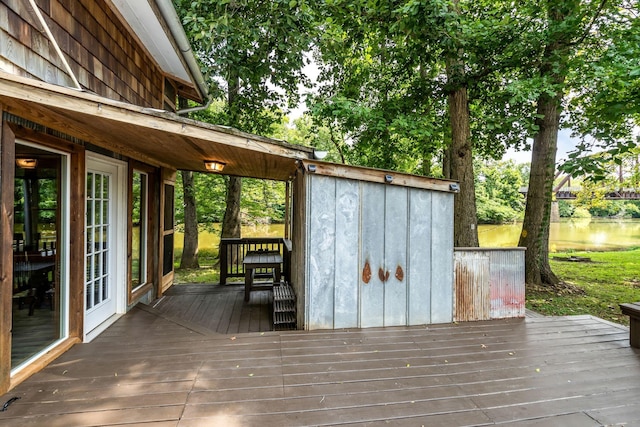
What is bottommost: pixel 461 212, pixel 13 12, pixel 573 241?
pixel 573 241

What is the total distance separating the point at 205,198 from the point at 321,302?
329 inches

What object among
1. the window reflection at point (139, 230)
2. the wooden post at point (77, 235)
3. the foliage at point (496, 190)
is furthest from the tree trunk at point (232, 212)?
the foliage at point (496, 190)

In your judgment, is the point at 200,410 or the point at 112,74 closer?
the point at 200,410

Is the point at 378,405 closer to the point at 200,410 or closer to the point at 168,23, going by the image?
the point at 200,410

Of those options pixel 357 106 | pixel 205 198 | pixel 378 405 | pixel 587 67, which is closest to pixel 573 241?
pixel 587 67

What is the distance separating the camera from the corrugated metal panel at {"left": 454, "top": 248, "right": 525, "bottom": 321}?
3623 millimetres

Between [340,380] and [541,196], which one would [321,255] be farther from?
[541,196]

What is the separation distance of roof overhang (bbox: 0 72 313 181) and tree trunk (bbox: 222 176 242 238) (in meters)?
5.10

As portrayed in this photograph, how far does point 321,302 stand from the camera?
3.32m

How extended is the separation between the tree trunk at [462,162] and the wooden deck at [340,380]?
233 cm

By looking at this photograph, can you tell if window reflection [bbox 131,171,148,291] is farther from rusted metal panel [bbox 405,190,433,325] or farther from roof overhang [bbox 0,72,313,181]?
rusted metal panel [bbox 405,190,433,325]

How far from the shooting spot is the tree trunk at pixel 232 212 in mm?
8664

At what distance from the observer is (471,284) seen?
12.0 ft

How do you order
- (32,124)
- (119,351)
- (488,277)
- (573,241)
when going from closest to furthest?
(32,124) < (119,351) < (488,277) < (573,241)
